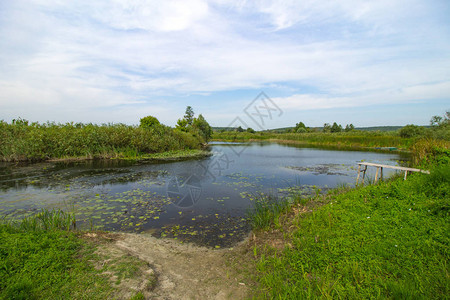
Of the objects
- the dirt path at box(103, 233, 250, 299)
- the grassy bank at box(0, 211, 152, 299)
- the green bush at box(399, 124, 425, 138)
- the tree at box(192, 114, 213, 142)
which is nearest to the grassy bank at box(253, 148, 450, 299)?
the dirt path at box(103, 233, 250, 299)

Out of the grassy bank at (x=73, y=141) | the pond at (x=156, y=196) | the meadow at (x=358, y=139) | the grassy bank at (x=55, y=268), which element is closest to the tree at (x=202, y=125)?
the grassy bank at (x=73, y=141)

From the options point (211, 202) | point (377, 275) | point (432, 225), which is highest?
point (432, 225)

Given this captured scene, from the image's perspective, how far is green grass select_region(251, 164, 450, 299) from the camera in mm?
2826

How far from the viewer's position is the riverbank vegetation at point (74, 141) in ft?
57.7

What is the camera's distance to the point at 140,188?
34.6 ft

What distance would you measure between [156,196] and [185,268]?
5677 mm

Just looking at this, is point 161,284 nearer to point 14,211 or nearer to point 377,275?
point 377,275

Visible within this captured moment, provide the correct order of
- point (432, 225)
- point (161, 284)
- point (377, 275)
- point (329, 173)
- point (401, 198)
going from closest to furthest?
point (377, 275), point (161, 284), point (432, 225), point (401, 198), point (329, 173)

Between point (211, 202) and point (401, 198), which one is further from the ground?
point (401, 198)

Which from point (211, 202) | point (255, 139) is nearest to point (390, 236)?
point (211, 202)

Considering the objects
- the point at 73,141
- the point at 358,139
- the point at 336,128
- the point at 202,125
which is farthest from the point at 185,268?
the point at 336,128

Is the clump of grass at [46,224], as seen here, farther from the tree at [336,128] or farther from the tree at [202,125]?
the tree at [336,128]

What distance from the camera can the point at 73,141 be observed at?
62.3ft

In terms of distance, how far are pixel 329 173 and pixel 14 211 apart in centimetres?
1580
